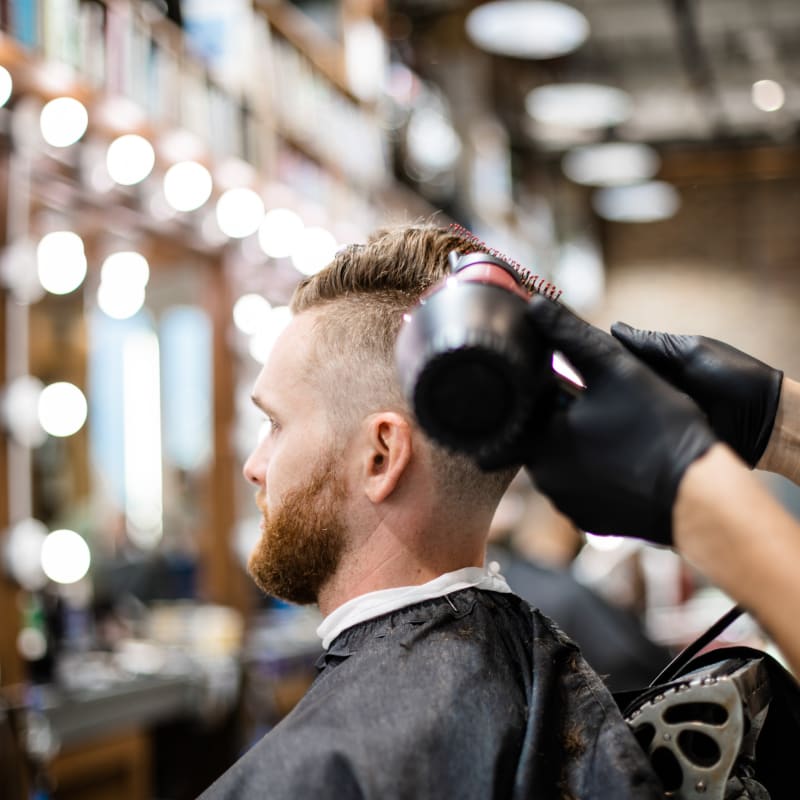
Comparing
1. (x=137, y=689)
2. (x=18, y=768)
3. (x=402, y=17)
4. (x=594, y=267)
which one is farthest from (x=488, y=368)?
(x=594, y=267)

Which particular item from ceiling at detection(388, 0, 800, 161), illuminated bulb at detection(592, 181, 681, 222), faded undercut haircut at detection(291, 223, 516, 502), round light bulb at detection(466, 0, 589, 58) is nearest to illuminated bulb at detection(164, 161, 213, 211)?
round light bulb at detection(466, 0, 589, 58)

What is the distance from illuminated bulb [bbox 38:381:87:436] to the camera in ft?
12.9

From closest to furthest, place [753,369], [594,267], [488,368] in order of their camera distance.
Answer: [488,368] → [753,369] → [594,267]

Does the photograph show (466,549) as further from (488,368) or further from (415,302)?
(488,368)

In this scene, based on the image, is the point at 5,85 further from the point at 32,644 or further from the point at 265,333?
the point at 265,333

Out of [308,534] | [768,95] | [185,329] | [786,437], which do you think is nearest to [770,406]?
[786,437]

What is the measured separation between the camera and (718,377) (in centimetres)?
126

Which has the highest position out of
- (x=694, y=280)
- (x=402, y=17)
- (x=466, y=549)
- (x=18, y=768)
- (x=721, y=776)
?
(x=402, y=17)

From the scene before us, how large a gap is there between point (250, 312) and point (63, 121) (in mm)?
1795

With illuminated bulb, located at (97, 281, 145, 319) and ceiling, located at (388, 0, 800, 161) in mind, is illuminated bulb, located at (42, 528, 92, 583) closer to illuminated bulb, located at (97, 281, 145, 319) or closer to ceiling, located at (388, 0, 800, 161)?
illuminated bulb, located at (97, 281, 145, 319)

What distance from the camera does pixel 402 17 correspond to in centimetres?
780

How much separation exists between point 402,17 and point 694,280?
626 centimetres

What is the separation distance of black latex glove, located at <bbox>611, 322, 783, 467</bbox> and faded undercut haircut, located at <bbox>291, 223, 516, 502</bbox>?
0.23 m

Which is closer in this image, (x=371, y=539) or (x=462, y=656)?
(x=462, y=656)
